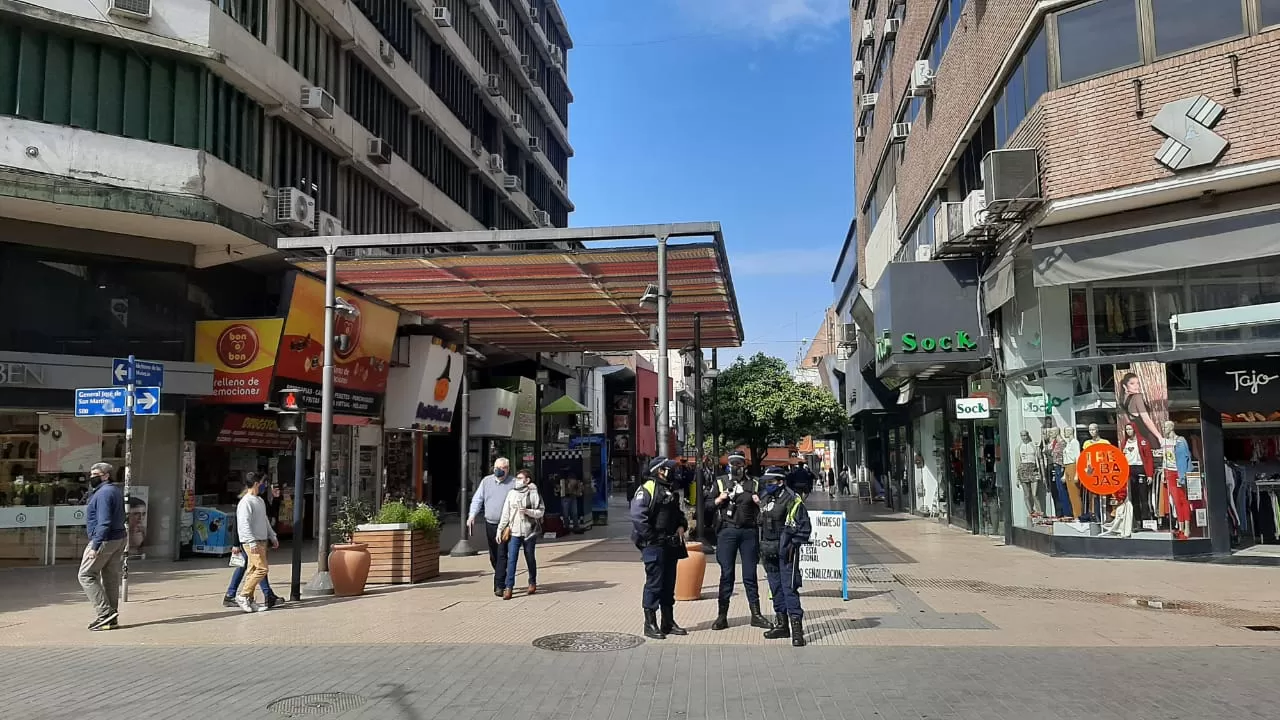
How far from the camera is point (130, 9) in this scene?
591 inches

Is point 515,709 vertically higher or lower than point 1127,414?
lower

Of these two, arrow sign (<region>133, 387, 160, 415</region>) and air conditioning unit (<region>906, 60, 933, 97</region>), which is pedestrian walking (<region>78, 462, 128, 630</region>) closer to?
arrow sign (<region>133, 387, 160, 415</region>)

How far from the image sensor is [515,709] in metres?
6.46

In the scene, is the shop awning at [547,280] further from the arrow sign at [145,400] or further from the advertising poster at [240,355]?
the arrow sign at [145,400]

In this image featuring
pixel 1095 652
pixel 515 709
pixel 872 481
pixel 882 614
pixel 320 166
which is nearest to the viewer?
pixel 515 709

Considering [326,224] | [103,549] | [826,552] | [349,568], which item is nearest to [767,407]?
[326,224]

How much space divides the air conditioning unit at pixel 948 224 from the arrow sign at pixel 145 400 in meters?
13.6

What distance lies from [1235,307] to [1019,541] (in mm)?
5682

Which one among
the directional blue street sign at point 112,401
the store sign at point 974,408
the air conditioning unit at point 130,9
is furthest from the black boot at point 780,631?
the air conditioning unit at point 130,9

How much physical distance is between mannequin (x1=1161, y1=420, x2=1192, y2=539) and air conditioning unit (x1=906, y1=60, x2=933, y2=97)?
1000 centimetres

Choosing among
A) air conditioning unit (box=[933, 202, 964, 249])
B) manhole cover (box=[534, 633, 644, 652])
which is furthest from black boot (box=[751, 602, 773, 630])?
air conditioning unit (box=[933, 202, 964, 249])

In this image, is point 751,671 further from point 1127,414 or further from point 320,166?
point 320,166

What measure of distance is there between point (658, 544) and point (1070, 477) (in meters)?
9.53

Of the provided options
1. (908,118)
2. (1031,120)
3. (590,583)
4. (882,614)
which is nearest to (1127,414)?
(1031,120)
